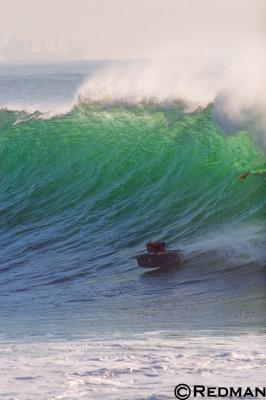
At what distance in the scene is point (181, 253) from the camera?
13219 mm

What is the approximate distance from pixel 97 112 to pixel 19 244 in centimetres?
587

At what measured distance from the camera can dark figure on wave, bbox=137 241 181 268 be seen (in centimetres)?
1268

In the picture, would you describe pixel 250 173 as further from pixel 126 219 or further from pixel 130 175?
pixel 130 175

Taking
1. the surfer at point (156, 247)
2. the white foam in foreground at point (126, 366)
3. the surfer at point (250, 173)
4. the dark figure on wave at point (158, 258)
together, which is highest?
the surfer at point (250, 173)

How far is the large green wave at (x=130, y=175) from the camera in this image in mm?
14852

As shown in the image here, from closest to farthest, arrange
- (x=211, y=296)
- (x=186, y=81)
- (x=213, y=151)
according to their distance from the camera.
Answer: (x=211, y=296) → (x=213, y=151) → (x=186, y=81)

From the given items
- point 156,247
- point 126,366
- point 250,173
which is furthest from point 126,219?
point 126,366

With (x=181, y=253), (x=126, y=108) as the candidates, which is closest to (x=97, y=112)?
(x=126, y=108)

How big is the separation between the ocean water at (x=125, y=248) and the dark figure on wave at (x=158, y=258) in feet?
0.50

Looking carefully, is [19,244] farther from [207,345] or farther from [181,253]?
[207,345]

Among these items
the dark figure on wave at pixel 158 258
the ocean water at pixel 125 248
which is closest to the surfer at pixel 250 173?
the ocean water at pixel 125 248

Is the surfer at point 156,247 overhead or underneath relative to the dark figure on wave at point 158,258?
overhead

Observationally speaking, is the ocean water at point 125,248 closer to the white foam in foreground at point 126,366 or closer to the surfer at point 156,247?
the white foam in foreground at point 126,366

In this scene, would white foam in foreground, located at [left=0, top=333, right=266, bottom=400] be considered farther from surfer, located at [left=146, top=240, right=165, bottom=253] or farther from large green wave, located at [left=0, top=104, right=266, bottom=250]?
large green wave, located at [left=0, top=104, right=266, bottom=250]
